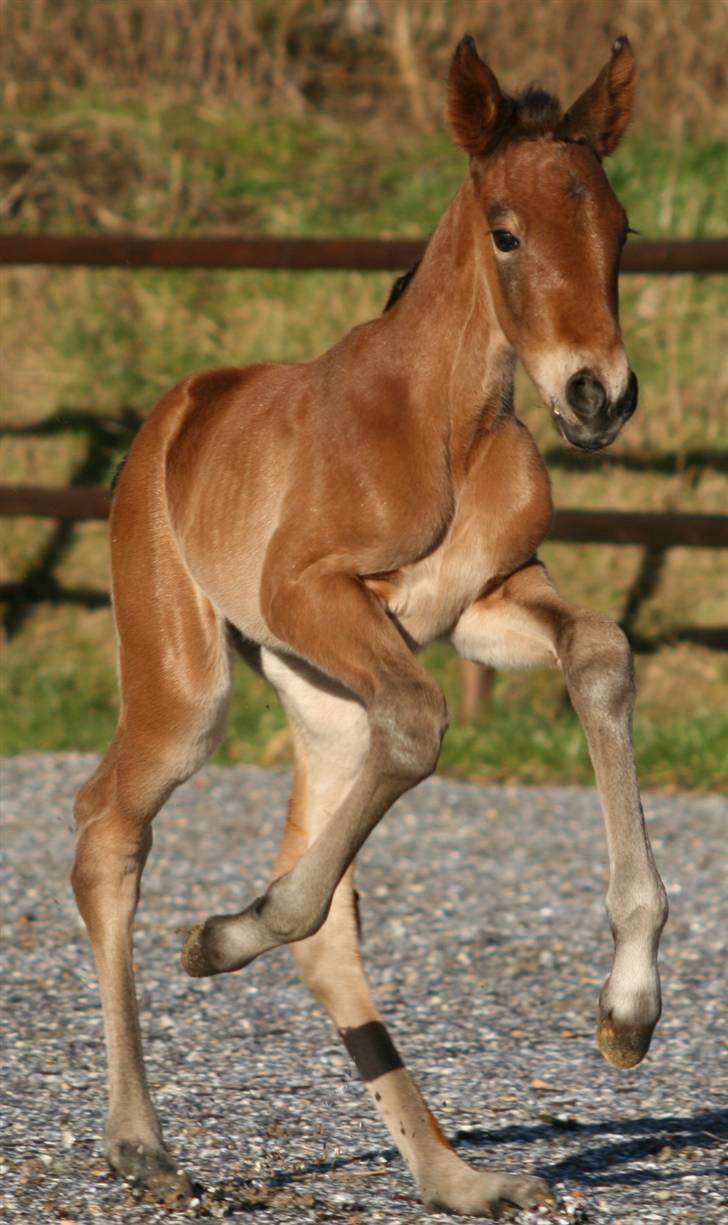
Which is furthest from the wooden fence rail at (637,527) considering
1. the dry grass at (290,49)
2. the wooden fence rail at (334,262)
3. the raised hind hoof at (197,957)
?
the dry grass at (290,49)

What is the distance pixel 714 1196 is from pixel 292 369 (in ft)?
6.41

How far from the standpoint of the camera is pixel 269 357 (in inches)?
410

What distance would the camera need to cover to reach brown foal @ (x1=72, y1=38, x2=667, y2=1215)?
3.45 metres

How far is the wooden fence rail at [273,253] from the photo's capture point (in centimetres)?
795

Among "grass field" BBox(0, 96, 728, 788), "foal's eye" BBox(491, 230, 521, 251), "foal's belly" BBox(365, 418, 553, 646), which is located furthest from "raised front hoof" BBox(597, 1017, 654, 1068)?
"grass field" BBox(0, 96, 728, 788)

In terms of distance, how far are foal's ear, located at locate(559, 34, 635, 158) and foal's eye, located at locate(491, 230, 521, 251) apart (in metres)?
0.23

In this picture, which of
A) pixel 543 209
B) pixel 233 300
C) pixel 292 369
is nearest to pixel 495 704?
pixel 233 300

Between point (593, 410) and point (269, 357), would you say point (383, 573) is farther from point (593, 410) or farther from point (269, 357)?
point (269, 357)

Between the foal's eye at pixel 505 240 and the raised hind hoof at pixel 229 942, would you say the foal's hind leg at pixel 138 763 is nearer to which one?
the raised hind hoof at pixel 229 942

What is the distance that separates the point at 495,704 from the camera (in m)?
8.88

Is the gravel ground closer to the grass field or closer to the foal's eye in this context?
the grass field

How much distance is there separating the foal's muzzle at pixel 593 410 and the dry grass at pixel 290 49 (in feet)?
30.4

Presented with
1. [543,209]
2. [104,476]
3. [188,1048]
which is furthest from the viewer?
[104,476]

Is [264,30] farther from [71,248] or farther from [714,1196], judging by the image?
[714,1196]
